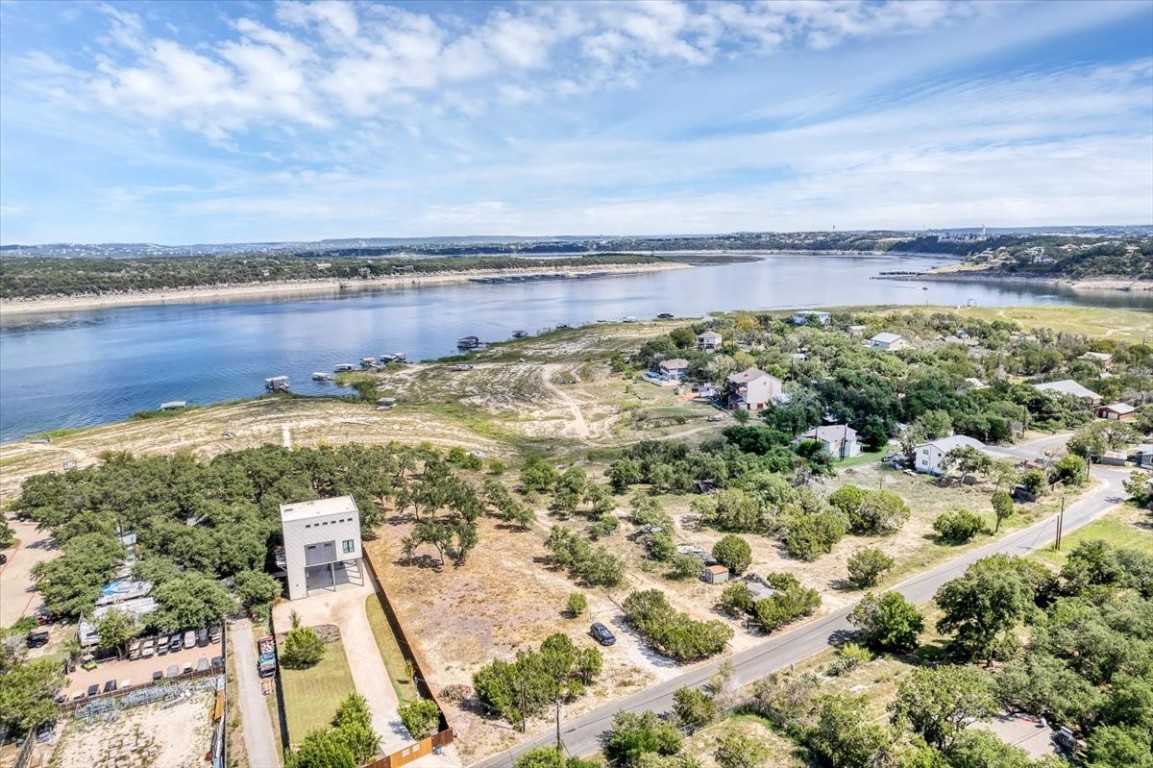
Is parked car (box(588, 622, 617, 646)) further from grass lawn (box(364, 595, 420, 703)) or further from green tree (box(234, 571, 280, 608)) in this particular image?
green tree (box(234, 571, 280, 608))

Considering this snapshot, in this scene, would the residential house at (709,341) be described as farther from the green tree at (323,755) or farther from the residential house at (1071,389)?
the green tree at (323,755)

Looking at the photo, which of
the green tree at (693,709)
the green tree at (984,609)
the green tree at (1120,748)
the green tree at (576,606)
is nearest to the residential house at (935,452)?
the green tree at (984,609)

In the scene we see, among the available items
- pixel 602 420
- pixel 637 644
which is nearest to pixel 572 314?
pixel 602 420

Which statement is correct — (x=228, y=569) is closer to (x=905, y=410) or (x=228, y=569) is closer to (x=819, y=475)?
(x=819, y=475)

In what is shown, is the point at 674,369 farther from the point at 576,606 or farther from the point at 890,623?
the point at 890,623

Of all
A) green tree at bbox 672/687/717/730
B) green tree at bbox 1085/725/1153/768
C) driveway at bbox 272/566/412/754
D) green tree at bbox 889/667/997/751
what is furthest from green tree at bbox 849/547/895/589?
driveway at bbox 272/566/412/754

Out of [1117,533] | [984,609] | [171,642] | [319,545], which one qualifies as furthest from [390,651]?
[1117,533]
